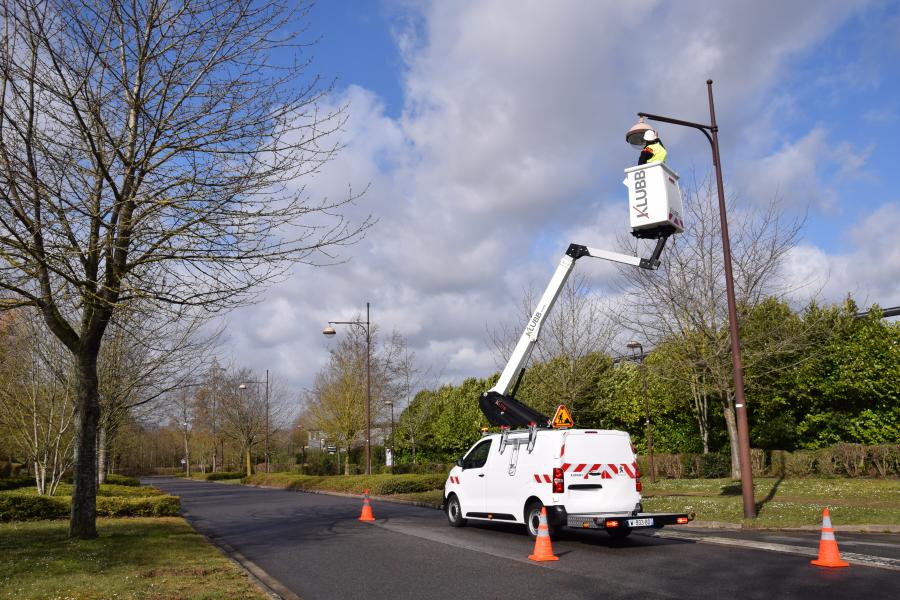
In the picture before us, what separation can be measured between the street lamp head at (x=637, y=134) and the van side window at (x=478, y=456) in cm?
618

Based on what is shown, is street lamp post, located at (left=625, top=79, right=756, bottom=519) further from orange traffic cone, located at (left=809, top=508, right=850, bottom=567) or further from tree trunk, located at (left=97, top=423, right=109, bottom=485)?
tree trunk, located at (left=97, top=423, right=109, bottom=485)

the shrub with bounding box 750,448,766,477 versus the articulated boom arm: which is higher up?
the articulated boom arm

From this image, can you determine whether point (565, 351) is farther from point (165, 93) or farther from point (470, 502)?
point (165, 93)

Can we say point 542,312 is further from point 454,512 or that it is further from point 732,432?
point 732,432

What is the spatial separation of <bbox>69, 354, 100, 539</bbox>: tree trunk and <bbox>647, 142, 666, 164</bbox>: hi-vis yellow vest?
32.8ft

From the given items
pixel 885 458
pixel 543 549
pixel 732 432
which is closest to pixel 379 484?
pixel 732 432

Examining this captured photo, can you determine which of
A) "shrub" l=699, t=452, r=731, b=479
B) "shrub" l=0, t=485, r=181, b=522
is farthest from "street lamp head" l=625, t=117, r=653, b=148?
"shrub" l=699, t=452, r=731, b=479

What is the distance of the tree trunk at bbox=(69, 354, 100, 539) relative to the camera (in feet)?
37.8

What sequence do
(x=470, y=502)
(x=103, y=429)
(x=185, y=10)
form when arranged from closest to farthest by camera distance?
(x=185, y=10), (x=470, y=502), (x=103, y=429)

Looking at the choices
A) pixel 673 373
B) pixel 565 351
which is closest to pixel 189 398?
pixel 565 351

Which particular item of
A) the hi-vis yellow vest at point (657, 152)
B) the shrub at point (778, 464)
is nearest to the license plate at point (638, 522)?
the hi-vis yellow vest at point (657, 152)

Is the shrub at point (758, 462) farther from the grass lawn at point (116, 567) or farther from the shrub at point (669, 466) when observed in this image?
the grass lawn at point (116, 567)

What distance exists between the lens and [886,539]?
447 inches

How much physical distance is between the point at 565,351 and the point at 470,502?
541 inches
